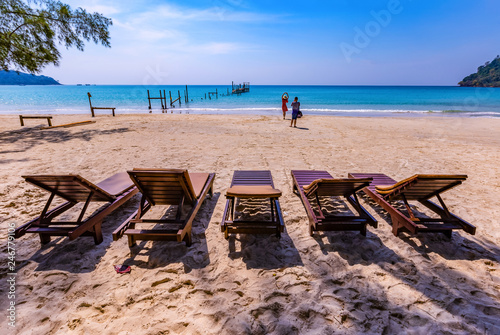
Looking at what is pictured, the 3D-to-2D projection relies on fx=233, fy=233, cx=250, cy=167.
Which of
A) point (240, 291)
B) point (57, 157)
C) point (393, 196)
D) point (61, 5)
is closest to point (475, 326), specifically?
point (393, 196)

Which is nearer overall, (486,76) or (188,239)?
(188,239)

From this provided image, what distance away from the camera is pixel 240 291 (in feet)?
8.60

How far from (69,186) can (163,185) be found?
4.64ft

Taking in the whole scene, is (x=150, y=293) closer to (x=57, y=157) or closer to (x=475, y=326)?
(x=475, y=326)

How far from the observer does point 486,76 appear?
428ft

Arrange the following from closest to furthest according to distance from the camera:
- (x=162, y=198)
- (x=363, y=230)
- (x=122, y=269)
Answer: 1. (x=122, y=269)
2. (x=363, y=230)
3. (x=162, y=198)

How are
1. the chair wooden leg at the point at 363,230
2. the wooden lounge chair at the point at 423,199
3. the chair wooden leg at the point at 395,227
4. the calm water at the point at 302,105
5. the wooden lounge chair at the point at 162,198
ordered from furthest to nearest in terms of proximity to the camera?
the calm water at the point at 302,105 < the chair wooden leg at the point at 395,227 < the chair wooden leg at the point at 363,230 < the wooden lounge chair at the point at 423,199 < the wooden lounge chair at the point at 162,198

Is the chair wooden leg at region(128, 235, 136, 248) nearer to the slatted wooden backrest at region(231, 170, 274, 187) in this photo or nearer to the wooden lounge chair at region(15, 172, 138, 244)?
the wooden lounge chair at region(15, 172, 138, 244)

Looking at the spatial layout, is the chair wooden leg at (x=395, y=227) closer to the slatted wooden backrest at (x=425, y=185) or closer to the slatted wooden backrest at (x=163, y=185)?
the slatted wooden backrest at (x=425, y=185)

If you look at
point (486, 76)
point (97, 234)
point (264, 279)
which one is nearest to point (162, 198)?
point (97, 234)

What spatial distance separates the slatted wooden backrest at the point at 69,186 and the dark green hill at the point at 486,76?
180581mm

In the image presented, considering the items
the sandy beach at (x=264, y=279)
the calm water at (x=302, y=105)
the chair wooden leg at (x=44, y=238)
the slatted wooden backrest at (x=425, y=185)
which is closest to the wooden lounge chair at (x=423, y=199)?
the slatted wooden backrest at (x=425, y=185)

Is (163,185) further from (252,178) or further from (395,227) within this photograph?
(395,227)

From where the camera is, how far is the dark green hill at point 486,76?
124 meters
